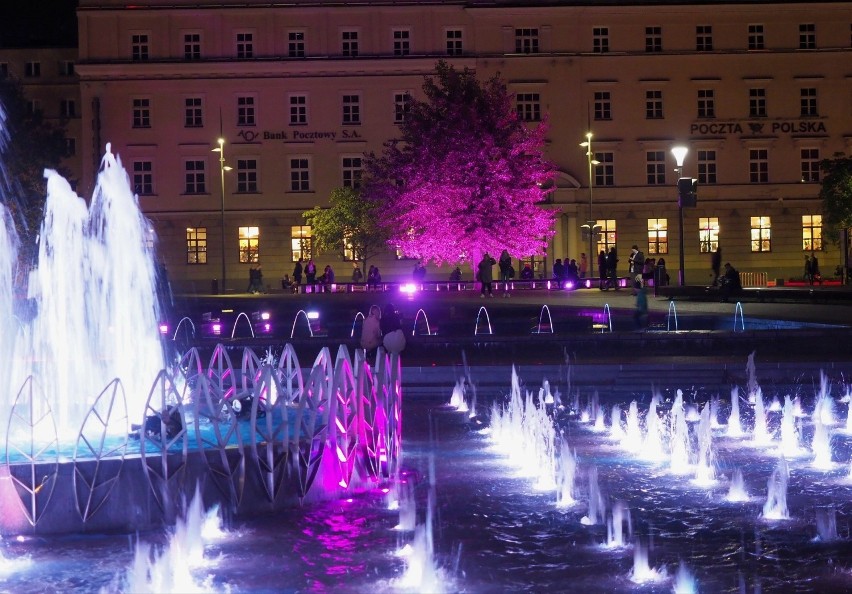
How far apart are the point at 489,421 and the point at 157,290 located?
1502 inches

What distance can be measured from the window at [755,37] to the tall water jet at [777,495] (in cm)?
5345

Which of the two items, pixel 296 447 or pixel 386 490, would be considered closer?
pixel 296 447

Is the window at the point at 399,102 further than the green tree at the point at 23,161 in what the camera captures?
Yes

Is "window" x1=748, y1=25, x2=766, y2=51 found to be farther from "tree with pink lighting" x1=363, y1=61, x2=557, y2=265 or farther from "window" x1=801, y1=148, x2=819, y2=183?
"tree with pink lighting" x1=363, y1=61, x2=557, y2=265

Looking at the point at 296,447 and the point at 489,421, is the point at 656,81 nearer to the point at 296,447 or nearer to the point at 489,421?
the point at 489,421

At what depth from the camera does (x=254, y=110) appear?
61531 millimetres

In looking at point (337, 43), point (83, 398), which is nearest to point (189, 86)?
point (337, 43)

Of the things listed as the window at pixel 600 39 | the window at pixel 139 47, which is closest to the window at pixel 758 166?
the window at pixel 600 39

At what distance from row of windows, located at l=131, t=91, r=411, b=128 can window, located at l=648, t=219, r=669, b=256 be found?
13.8 metres

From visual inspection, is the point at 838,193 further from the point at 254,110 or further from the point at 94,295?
the point at 94,295

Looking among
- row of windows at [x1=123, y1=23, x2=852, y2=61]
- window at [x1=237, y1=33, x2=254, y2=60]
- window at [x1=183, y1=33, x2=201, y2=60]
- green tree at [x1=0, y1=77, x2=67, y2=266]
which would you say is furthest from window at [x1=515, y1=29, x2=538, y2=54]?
green tree at [x1=0, y1=77, x2=67, y2=266]

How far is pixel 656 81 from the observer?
62.2 metres

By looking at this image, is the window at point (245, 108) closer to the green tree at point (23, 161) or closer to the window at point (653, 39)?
the green tree at point (23, 161)

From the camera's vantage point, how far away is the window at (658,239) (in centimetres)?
6234
